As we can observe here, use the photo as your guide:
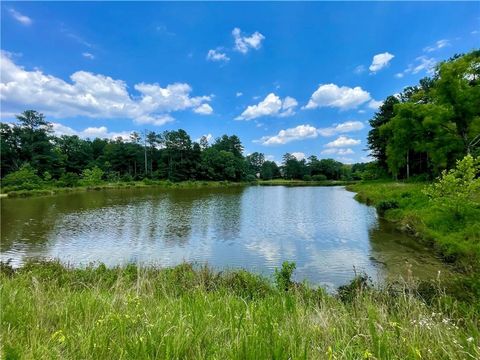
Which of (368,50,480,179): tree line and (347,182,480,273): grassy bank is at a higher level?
(368,50,480,179): tree line

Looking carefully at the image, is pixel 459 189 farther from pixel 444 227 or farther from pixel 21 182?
pixel 21 182

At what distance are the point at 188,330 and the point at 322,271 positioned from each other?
27.7 feet

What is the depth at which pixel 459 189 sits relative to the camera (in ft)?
41.9

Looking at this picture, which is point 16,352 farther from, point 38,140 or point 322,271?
point 38,140

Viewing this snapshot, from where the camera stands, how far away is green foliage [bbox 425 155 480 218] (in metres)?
12.5

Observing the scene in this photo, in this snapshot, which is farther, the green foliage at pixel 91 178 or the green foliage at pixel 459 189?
the green foliage at pixel 91 178

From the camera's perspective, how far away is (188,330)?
274 centimetres

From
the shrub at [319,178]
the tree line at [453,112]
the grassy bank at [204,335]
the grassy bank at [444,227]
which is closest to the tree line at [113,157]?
the shrub at [319,178]

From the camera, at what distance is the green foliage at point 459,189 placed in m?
12.5

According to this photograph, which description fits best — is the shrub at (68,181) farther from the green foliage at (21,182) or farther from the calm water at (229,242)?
the calm water at (229,242)

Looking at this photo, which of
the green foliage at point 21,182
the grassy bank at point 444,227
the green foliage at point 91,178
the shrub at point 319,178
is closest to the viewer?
the grassy bank at point 444,227

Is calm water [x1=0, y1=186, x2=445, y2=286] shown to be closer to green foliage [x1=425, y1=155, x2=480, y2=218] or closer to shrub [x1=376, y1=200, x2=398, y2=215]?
shrub [x1=376, y1=200, x2=398, y2=215]

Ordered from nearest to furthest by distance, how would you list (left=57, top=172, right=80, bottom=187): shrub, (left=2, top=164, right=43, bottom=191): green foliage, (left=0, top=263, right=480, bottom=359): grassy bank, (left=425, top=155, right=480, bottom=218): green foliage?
(left=0, top=263, right=480, bottom=359): grassy bank → (left=425, top=155, right=480, bottom=218): green foliage → (left=2, top=164, right=43, bottom=191): green foliage → (left=57, top=172, right=80, bottom=187): shrub

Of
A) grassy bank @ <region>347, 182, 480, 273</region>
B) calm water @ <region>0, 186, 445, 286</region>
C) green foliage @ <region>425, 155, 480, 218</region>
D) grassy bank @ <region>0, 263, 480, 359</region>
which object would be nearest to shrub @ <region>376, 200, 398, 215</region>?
grassy bank @ <region>347, 182, 480, 273</region>
